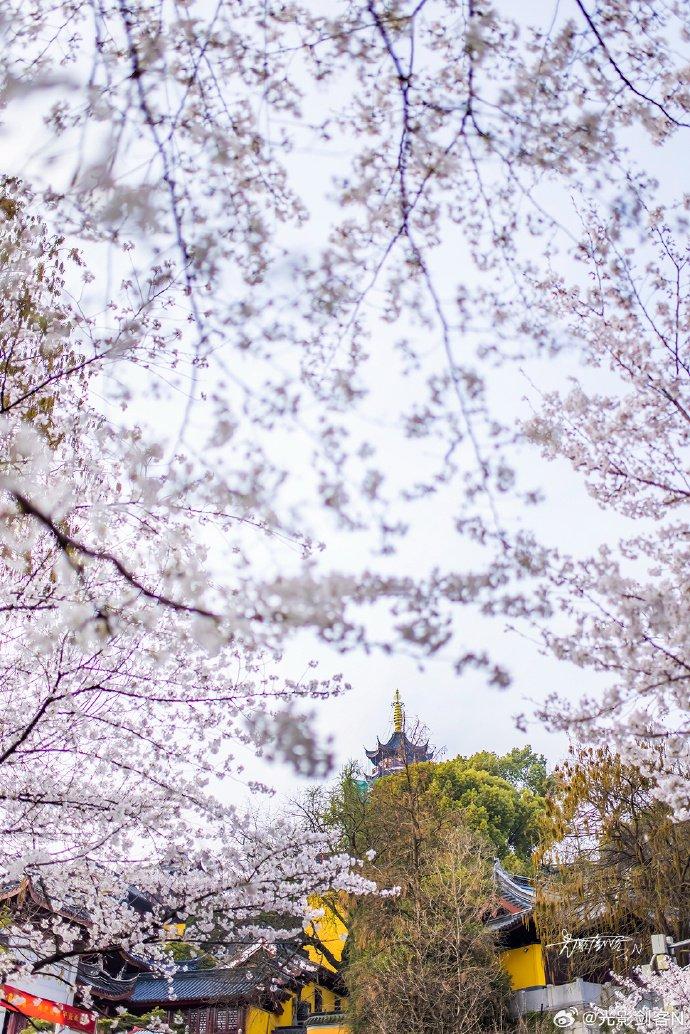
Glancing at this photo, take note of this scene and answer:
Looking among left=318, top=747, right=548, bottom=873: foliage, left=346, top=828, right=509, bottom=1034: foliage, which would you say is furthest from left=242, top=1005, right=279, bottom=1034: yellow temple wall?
left=346, top=828, right=509, bottom=1034: foliage

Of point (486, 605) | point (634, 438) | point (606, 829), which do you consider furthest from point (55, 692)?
point (606, 829)

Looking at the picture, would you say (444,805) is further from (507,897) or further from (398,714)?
(507,897)

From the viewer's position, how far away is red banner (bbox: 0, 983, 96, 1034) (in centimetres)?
988

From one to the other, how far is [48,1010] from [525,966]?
8.83 meters

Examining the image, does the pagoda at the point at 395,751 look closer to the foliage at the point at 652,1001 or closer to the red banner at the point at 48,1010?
the foliage at the point at 652,1001

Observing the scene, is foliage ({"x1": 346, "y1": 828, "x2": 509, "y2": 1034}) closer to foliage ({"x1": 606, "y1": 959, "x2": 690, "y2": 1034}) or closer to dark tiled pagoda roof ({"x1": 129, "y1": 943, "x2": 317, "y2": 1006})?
Result: foliage ({"x1": 606, "y1": 959, "x2": 690, "y2": 1034})

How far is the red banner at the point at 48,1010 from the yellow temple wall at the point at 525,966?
292 inches

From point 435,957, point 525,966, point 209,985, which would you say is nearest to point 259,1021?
point 209,985

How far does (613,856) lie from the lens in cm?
1236

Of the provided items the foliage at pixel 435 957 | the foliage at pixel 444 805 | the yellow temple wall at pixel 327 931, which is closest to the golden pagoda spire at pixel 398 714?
the foliage at pixel 444 805

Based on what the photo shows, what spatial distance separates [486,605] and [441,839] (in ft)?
43.4

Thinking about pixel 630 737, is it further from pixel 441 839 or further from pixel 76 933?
pixel 441 839

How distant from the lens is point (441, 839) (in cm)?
1515

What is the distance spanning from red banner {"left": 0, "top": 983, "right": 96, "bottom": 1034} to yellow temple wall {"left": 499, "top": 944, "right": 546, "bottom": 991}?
7.43 m
